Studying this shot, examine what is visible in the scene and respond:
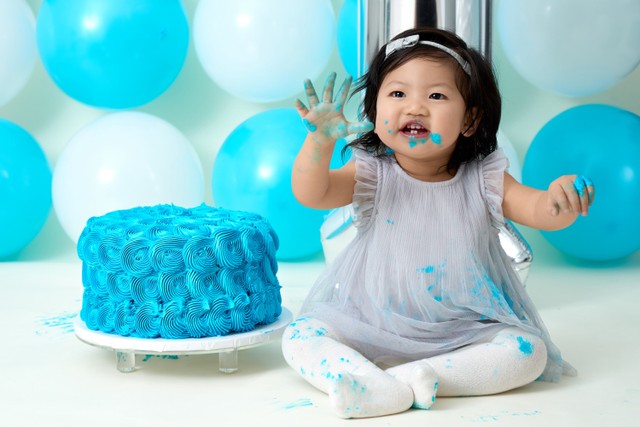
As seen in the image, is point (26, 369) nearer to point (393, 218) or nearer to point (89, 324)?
point (89, 324)

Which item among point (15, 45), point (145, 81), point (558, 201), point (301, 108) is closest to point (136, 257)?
point (301, 108)

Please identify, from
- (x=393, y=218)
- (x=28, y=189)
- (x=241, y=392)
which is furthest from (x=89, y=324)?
(x=28, y=189)

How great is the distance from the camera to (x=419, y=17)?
7.12 feet

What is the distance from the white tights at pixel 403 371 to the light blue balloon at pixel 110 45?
1476 mm

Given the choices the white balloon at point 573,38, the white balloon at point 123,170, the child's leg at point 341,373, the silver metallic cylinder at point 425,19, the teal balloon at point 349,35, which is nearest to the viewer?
the child's leg at point 341,373

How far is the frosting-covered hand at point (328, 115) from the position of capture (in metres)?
1.54

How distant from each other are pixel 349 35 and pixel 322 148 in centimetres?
144

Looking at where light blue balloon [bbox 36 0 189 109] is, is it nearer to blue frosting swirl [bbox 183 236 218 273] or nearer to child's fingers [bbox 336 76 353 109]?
blue frosting swirl [bbox 183 236 218 273]

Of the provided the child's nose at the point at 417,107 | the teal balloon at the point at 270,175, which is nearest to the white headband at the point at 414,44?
the child's nose at the point at 417,107

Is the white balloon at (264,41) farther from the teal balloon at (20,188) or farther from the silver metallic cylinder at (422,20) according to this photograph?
the teal balloon at (20,188)

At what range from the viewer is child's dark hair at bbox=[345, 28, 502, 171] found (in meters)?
1.68

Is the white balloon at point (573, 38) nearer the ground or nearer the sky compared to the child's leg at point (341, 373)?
nearer the sky

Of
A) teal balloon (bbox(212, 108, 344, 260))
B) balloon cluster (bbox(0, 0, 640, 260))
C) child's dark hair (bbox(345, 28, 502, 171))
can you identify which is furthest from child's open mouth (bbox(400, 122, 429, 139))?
teal balloon (bbox(212, 108, 344, 260))

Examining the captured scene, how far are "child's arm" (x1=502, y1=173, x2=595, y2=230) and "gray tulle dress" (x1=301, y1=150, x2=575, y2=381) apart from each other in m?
0.03
